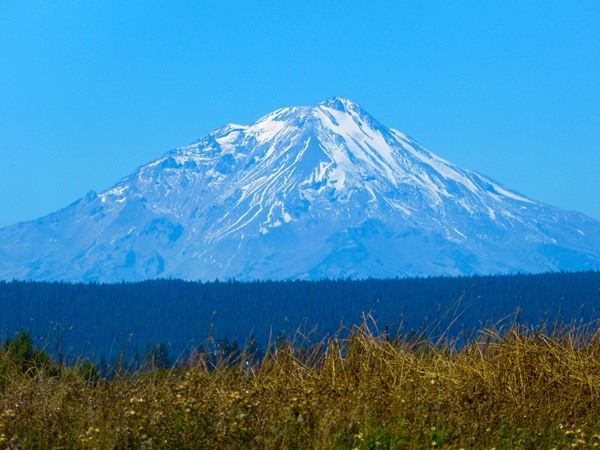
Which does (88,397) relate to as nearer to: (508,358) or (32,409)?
(32,409)

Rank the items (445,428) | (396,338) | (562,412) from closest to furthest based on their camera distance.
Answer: (445,428) → (562,412) → (396,338)

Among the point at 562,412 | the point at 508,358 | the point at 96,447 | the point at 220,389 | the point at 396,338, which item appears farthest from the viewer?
the point at 396,338

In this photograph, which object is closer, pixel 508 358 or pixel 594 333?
pixel 508 358

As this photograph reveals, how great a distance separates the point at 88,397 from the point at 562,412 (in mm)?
4791

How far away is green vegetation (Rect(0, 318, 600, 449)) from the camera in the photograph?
857 cm

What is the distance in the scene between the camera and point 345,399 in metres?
9.65

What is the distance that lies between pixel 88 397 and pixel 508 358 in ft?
15.2

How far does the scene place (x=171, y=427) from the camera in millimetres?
8672

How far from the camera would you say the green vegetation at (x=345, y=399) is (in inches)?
337

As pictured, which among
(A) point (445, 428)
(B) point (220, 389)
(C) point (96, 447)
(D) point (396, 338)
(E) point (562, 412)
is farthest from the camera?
(D) point (396, 338)

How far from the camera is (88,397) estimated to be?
32.9 feet

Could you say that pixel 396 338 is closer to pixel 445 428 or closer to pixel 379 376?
pixel 379 376

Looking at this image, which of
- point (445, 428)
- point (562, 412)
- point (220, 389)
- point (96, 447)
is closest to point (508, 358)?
point (562, 412)

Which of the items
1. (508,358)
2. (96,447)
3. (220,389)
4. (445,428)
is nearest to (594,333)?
(508,358)
